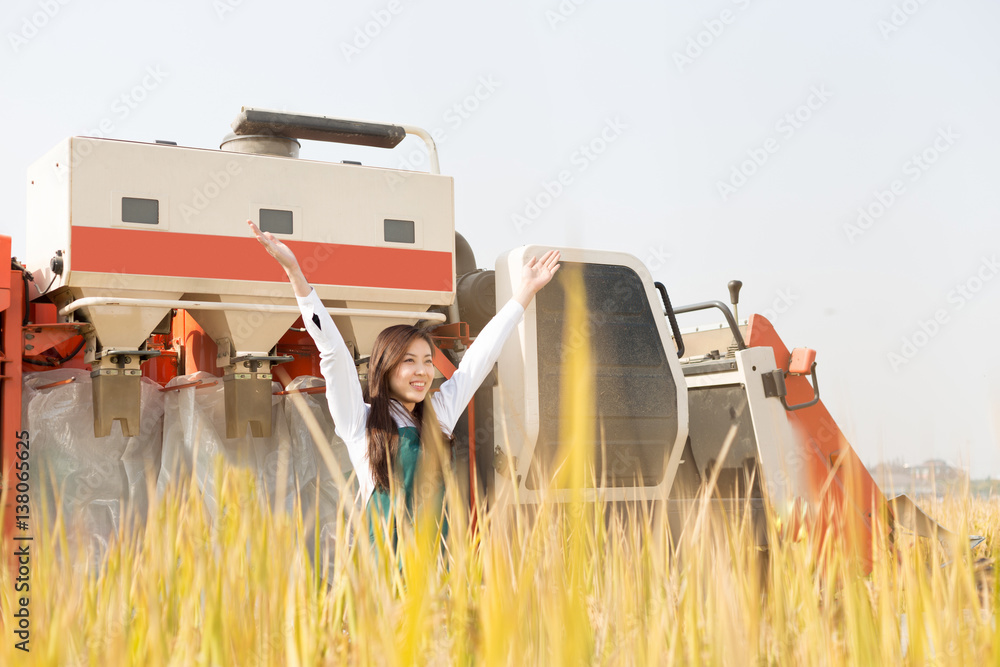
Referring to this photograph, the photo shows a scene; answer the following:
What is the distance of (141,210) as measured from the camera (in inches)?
148

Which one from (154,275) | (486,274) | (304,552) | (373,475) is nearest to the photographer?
(304,552)

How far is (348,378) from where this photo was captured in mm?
3188

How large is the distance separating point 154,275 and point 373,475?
1412 millimetres

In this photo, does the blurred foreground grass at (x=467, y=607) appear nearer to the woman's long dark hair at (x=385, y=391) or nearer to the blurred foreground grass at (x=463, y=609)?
the blurred foreground grass at (x=463, y=609)

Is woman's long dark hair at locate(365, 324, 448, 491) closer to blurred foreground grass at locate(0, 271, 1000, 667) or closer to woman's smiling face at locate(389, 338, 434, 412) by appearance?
woman's smiling face at locate(389, 338, 434, 412)

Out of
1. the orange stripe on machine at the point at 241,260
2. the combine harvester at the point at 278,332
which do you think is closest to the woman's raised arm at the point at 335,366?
the combine harvester at the point at 278,332

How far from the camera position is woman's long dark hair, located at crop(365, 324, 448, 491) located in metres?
3.11

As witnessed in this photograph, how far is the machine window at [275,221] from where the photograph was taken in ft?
13.1

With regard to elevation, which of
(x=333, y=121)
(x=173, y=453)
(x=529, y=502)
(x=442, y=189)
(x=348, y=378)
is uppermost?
(x=333, y=121)

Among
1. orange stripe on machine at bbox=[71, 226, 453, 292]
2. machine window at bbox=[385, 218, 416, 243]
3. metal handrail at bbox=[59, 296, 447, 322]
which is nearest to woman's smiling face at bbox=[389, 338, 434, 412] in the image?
metal handrail at bbox=[59, 296, 447, 322]

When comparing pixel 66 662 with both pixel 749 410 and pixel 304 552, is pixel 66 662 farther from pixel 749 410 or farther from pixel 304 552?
pixel 749 410

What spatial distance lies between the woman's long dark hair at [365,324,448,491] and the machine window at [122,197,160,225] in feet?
3.81

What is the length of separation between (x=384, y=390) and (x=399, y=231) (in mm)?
1164

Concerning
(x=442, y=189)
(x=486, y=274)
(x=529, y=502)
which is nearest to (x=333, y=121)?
(x=442, y=189)
